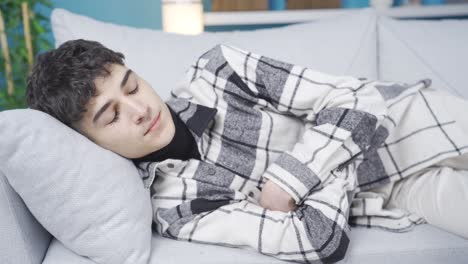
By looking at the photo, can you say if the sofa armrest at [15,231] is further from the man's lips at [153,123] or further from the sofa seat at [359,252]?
the man's lips at [153,123]

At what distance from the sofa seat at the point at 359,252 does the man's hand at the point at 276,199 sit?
0.12 m

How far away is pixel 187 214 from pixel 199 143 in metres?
0.18

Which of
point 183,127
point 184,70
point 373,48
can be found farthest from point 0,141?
point 373,48

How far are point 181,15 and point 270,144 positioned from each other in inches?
41.8

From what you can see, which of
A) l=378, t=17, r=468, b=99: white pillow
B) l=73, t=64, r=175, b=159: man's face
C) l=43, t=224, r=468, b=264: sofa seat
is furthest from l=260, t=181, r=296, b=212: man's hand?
l=378, t=17, r=468, b=99: white pillow

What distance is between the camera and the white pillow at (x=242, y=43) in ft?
4.37

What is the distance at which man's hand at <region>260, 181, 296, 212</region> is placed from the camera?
3.22 feet

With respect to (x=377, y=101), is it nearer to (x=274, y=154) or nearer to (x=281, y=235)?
(x=274, y=154)

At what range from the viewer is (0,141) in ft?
2.59

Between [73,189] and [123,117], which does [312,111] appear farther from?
[73,189]

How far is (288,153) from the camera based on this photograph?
1014 millimetres

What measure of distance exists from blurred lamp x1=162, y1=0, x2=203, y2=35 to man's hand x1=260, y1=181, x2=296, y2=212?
3.90 feet

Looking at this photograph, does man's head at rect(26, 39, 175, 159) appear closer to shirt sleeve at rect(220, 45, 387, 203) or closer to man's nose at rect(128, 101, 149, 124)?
man's nose at rect(128, 101, 149, 124)

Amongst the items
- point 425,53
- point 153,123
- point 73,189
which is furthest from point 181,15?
A: point 73,189
